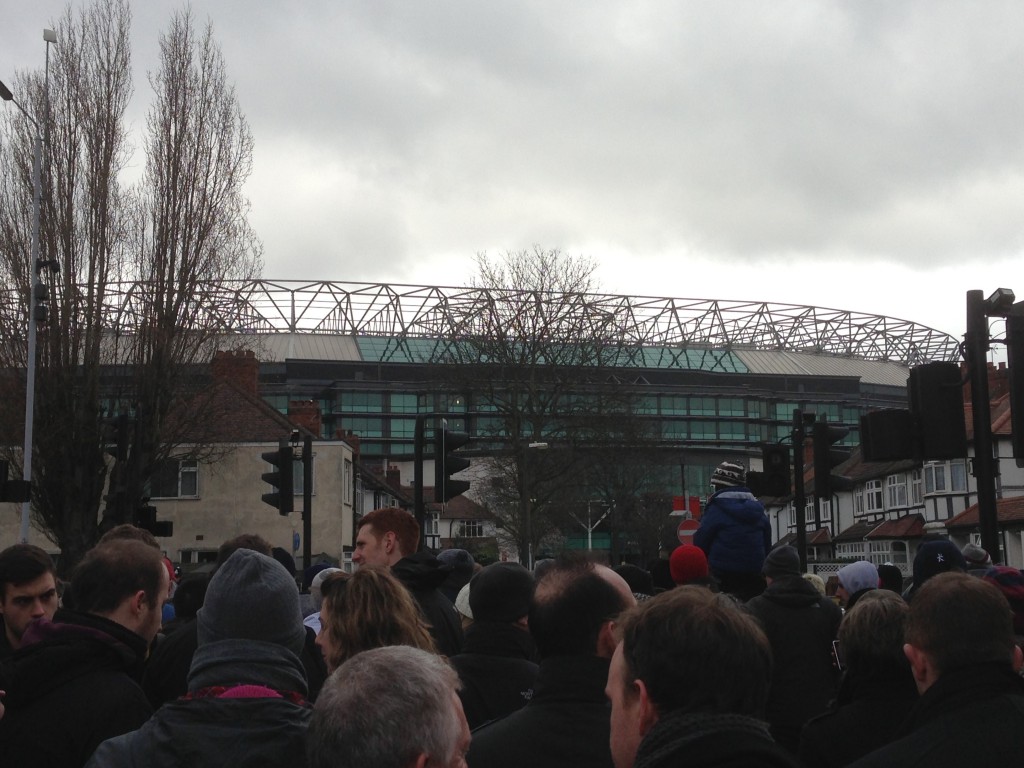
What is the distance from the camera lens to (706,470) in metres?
110

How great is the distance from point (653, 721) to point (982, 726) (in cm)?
117

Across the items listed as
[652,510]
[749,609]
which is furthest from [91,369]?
[652,510]

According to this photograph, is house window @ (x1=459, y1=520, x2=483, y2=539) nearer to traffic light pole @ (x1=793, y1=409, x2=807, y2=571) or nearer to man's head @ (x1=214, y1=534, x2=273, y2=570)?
traffic light pole @ (x1=793, y1=409, x2=807, y2=571)

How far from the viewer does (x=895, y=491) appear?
60.0 metres

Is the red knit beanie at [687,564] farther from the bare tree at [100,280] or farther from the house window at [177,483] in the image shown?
the house window at [177,483]

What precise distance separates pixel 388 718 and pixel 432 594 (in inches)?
162

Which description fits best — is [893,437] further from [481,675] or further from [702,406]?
[702,406]

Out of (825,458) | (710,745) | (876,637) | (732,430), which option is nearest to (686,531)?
(825,458)

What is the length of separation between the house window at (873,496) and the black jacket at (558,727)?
202 ft

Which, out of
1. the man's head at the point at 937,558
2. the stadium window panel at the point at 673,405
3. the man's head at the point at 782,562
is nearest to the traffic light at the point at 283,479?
the man's head at the point at 782,562

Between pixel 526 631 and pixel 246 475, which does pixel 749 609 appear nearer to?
pixel 526 631

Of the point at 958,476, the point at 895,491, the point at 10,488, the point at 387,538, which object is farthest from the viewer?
the point at 895,491

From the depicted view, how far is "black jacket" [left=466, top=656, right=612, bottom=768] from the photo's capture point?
11.6 feet

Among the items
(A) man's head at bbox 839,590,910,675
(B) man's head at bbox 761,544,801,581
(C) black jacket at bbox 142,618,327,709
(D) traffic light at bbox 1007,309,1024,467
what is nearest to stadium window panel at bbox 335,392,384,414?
(D) traffic light at bbox 1007,309,1024,467
